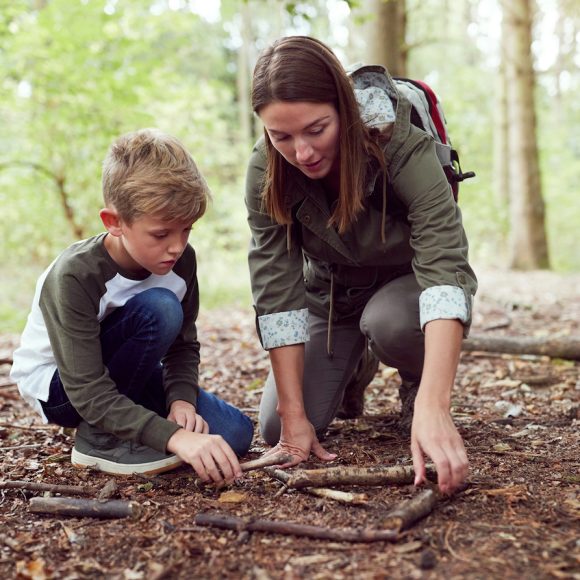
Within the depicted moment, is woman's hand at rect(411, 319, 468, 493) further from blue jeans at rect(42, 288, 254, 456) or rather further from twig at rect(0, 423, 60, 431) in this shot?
twig at rect(0, 423, 60, 431)

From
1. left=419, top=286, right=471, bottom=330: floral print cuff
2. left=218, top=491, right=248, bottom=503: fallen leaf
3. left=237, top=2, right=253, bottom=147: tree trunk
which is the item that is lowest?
left=218, top=491, right=248, bottom=503: fallen leaf

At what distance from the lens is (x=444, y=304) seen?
2137 millimetres

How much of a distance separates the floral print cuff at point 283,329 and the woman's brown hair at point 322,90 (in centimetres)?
50

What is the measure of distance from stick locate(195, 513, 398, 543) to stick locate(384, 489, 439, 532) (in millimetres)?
37

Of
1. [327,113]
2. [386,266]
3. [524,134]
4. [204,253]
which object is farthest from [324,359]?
[204,253]

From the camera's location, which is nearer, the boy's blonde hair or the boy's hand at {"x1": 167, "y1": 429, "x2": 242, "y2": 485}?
the boy's hand at {"x1": 167, "y1": 429, "x2": 242, "y2": 485}

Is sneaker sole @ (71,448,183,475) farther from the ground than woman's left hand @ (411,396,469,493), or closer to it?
closer to it

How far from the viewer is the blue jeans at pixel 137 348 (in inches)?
99.1

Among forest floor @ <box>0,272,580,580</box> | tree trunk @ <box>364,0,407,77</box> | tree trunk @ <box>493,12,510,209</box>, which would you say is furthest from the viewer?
tree trunk @ <box>493,12,510,209</box>

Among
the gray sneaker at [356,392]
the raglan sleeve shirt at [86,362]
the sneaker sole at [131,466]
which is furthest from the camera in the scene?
the gray sneaker at [356,392]

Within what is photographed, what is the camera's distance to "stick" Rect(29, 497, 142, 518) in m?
2.04

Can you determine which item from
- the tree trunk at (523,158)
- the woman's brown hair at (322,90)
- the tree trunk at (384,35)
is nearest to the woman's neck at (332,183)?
the woman's brown hair at (322,90)

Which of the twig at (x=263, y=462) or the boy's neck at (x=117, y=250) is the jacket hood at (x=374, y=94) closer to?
the boy's neck at (x=117, y=250)

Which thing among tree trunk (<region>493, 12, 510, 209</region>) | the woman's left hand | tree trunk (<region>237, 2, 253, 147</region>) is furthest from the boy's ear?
tree trunk (<region>237, 2, 253, 147</region>)
